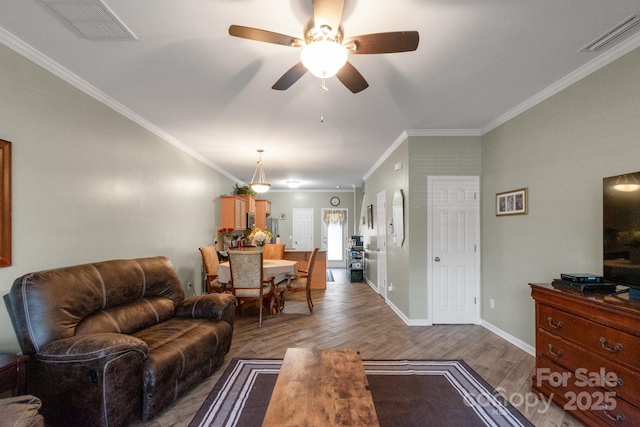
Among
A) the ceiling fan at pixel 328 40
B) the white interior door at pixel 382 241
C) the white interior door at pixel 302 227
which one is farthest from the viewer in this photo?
the white interior door at pixel 302 227

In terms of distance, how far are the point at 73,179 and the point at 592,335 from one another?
13.9 ft

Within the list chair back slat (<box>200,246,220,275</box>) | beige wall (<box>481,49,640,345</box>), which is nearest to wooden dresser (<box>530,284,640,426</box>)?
beige wall (<box>481,49,640,345</box>)

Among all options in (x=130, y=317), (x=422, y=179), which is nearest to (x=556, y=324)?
(x=422, y=179)

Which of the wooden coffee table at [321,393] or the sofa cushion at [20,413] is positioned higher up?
the sofa cushion at [20,413]

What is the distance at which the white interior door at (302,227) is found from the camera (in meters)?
9.84

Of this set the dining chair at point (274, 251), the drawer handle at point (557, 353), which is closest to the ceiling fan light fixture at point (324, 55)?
the drawer handle at point (557, 353)

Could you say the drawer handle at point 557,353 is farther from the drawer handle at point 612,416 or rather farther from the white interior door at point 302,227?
the white interior door at point 302,227

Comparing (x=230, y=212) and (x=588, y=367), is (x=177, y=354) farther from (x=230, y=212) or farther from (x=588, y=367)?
(x=230, y=212)

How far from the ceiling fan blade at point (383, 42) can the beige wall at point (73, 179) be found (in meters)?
2.45

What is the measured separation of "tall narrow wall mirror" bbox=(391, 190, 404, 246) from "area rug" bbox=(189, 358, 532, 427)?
1.87m

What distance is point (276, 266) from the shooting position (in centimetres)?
438

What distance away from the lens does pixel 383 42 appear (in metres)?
1.62

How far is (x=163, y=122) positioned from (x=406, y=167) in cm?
335

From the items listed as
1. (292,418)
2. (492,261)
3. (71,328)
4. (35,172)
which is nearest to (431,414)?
(292,418)
